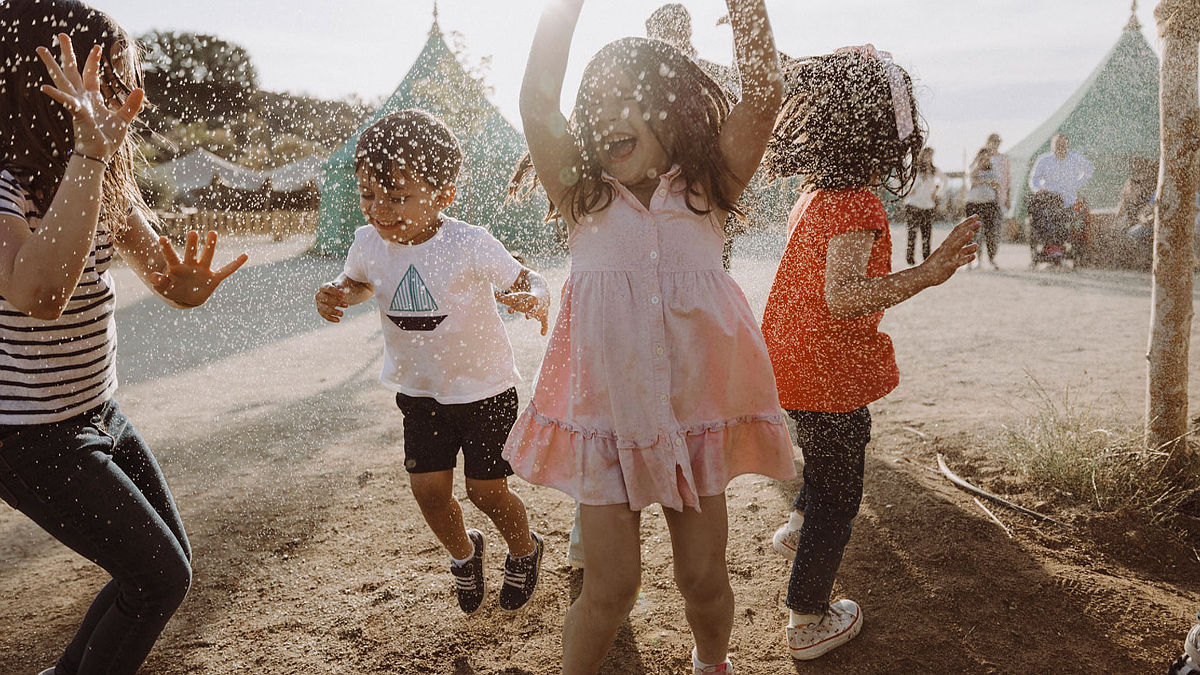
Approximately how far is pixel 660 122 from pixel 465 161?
9.67 metres

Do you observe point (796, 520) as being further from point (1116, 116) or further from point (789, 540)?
point (1116, 116)

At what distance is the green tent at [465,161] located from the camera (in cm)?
1244

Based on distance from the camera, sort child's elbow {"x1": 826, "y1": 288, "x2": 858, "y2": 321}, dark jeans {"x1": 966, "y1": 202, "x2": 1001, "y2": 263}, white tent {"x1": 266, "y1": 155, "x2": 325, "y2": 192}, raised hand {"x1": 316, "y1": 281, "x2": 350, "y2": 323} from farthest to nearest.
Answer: white tent {"x1": 266, "y1": 155, "x2": 325, "y2": 192}, dark jeans {"x1": 966, "y1": 202, "x2": 1001, "y2": 263}, raised hand {"x1": 316, "y1": 281, "x2": 350, "y2": 323}, child's elbow {"x1": 826, "y1": 288, "x2": 858, "y2": 321}

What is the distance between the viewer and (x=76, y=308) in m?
1.64

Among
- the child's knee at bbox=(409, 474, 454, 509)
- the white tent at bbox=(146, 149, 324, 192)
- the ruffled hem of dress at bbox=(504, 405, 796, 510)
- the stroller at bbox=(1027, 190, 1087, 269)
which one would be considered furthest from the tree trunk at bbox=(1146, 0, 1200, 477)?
the white tent at bbox=(146, 149, 324, 192)

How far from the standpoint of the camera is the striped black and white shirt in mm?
1554

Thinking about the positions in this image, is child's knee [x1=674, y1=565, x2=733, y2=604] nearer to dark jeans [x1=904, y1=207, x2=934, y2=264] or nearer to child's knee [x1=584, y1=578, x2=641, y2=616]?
child's knee [x1=584, y1=578, x2=641, y2=616]

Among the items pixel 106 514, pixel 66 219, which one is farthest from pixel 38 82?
pixel 106 514

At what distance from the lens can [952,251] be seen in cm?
185

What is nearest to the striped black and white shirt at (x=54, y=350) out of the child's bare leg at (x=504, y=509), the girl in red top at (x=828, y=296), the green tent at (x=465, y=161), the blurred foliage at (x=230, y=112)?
the child's bare leg at (x=504, y=509)

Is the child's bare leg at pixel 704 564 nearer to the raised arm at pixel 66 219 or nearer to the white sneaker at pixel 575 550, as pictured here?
the white sneaker at pixel 575 550

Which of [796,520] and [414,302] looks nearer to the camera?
[414,302]

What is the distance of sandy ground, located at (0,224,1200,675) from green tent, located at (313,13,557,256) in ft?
26.2

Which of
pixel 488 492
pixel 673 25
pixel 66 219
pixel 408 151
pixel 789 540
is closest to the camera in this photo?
pixel 66 219
